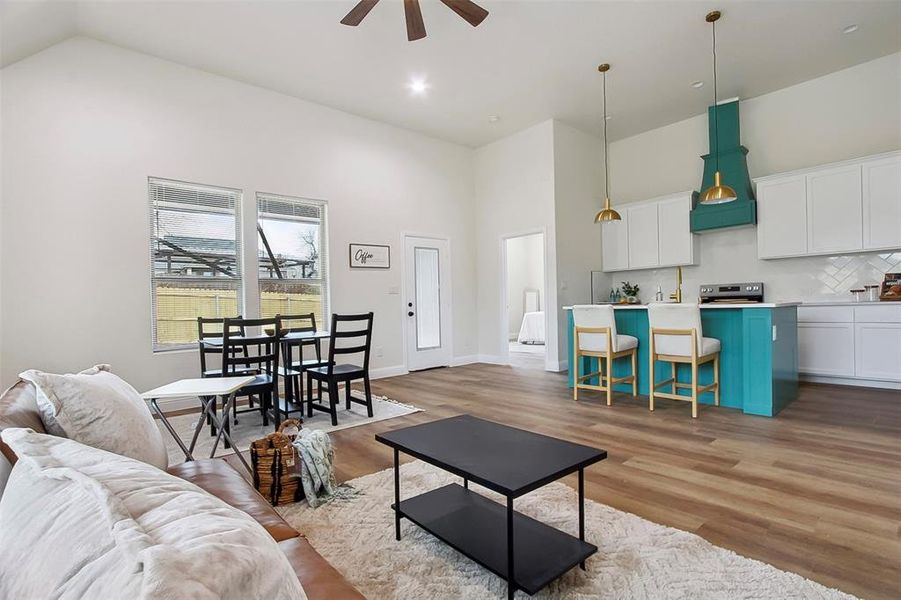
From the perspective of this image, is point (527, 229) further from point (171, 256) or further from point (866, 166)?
point (171, 256)

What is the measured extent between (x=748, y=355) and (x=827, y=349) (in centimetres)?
211

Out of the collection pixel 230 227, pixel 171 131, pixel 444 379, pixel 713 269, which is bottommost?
pixel 444 379

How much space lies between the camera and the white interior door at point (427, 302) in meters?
6.61

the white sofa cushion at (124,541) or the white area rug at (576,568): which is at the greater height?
the white sofa cushion at (124,541)

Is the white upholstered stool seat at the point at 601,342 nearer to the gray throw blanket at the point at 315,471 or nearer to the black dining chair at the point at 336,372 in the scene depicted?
the black dining chair at the point at 336,372

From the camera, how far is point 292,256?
549 cm

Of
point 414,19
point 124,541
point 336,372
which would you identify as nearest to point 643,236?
point 414,19

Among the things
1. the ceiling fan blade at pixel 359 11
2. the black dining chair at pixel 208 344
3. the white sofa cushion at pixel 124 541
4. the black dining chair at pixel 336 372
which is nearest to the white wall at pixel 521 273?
the black dining chair at pixel 336 372

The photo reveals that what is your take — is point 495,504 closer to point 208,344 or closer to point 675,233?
point 208,344

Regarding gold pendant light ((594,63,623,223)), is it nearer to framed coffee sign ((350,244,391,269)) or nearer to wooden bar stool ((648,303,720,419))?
wooden bar stool ((648,303,720,419))

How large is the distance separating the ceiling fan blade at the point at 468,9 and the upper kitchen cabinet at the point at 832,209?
4302 mm

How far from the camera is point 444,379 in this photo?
5961mm

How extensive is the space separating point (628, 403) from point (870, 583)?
9.10ft

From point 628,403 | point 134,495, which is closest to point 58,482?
point 134,495
